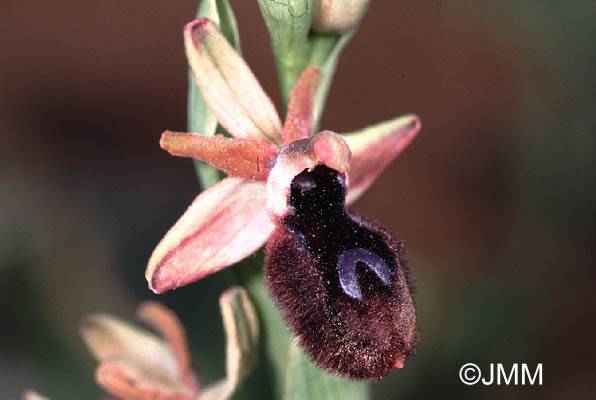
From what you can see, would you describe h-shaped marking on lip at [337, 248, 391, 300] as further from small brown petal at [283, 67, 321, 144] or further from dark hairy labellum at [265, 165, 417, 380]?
small brown petal at [283, 67, 321, 144]

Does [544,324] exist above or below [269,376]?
above

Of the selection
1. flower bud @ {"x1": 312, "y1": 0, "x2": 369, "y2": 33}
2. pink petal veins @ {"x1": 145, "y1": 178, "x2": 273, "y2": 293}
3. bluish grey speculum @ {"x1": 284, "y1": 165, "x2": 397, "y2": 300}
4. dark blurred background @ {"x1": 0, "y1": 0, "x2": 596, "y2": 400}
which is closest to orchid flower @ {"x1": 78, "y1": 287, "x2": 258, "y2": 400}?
pink petal veins @ {"x1": 145, "y1": 178, "x2": 273, "y2": 293}

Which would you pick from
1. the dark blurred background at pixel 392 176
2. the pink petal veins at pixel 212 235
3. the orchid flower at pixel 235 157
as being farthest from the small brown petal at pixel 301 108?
the dark blurred background at pixel 392 176

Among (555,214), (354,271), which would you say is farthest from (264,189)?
(555,214)

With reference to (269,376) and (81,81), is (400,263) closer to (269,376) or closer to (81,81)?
(269,376)

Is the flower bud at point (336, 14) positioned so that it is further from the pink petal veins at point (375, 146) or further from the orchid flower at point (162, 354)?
the orchid flower at point (162, 354)

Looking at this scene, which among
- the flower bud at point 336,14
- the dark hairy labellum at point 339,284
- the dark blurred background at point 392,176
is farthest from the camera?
the dark blurred background at point 392,176
